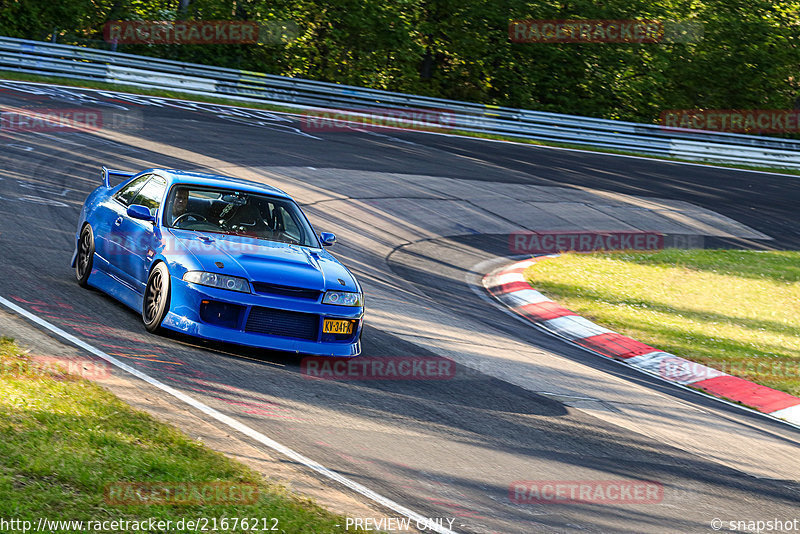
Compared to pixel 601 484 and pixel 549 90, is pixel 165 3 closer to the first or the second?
pixel 549 90

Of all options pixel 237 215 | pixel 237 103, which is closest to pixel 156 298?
pixel 237 215

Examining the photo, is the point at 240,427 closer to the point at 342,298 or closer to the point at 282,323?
the point at 282,323

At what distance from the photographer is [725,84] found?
137 ft

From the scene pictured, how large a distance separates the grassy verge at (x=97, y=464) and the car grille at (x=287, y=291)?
1.86 meters

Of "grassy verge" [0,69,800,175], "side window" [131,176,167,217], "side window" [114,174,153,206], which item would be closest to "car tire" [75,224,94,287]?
"side window" [114,174,153,206]

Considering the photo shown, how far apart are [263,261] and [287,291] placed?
0.42 m

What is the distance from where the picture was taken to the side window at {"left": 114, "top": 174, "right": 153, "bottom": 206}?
9.30 meters

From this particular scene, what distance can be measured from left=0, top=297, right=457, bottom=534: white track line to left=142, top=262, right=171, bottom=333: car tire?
2.32ft

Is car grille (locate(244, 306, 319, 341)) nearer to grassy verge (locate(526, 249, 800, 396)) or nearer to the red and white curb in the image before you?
the red and white curb

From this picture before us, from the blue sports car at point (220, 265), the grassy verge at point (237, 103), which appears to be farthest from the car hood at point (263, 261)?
the grassy verge at point (237, 103)

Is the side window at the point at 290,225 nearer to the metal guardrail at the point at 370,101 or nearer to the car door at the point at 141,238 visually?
the car door at the point at 141,238

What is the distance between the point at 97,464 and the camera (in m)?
4.77

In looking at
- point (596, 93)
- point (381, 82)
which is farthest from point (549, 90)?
point (381, 82)

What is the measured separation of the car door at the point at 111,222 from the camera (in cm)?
879
